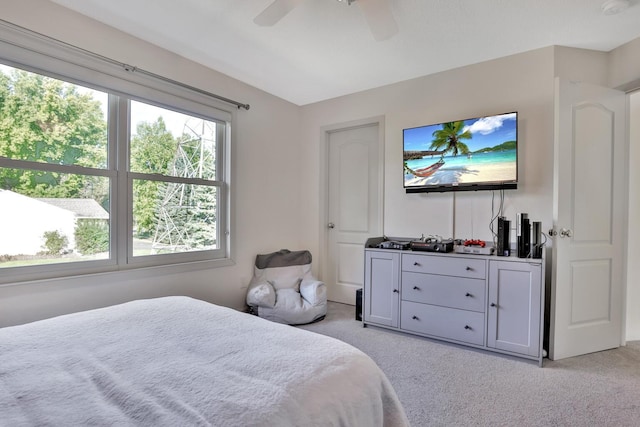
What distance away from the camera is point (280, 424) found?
791mm

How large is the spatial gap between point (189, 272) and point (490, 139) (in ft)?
9.47

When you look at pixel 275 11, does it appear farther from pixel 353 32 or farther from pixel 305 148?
pixel 305 148

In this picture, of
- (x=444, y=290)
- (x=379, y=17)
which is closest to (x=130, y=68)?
(x=379, y=17)

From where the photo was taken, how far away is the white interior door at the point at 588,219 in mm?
2439

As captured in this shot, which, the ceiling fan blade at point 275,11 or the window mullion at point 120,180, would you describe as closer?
the ceiling fan blade at point 275,11

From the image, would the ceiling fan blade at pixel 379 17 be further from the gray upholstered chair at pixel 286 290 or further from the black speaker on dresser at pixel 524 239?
the gray upholstered chair at pixel 286 290

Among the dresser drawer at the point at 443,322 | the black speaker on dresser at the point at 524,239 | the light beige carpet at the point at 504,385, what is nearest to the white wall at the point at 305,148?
the black speaker on dresser at the point at 524,239

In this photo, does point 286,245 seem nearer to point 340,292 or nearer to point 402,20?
point 340,292

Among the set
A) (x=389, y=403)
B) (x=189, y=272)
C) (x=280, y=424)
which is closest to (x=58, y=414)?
(x=280, y=424)

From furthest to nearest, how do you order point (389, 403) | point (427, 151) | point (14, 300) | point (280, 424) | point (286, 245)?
point (286, 245)
point (427, 151)
point (14, 300)
point (389, 403)
point (280, 424)

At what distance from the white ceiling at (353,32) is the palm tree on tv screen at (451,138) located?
63 cm

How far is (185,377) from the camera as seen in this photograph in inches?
37.9

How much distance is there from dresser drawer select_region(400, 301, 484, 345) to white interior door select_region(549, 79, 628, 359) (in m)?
0.55

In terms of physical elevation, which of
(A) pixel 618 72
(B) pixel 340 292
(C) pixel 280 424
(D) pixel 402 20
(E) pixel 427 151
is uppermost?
(D) pixel 402 20
